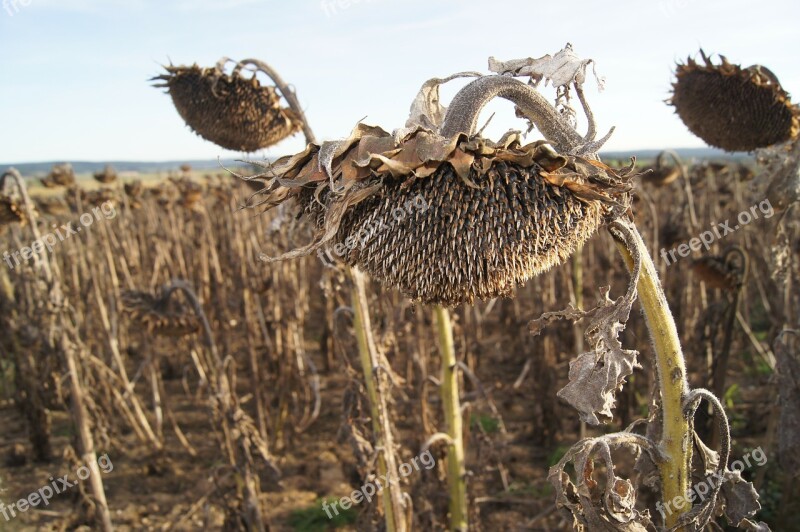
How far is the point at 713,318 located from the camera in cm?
369

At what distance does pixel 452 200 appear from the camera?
44.6 inches

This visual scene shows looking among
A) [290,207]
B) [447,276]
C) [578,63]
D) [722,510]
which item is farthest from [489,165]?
[290,207]

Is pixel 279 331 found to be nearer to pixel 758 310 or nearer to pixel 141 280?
pixel 141 280

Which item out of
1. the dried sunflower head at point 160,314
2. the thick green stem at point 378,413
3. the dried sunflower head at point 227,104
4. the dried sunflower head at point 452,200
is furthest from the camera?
the dried sunflower head at point 160,314

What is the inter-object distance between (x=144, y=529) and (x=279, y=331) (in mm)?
2029

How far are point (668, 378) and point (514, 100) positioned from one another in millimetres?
734

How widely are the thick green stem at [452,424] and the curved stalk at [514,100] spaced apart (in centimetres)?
133

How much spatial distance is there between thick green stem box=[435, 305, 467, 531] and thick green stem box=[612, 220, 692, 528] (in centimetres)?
121

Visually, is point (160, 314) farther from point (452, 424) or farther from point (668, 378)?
point (668, 378)

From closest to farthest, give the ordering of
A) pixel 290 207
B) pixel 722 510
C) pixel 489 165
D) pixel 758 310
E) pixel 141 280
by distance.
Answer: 1. pixel 489 165
2. pixel 722 510
3. pixel 290 207
4. pixel 141 280
5. pixel 758 310

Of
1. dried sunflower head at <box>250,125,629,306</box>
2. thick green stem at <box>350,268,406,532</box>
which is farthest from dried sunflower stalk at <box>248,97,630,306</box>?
thick green stem at <box>350,268,406,532</box>

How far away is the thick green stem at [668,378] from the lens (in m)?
1.31

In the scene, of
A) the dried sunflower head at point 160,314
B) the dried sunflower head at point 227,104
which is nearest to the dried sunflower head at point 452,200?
the dried sunflower head at point 227,104

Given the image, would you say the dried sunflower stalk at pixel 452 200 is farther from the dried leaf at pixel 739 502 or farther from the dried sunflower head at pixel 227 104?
the dried sunflower head at pixel 227 104
